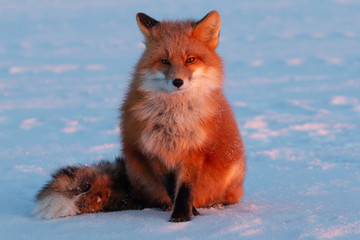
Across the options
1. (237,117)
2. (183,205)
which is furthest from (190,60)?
(237,117)

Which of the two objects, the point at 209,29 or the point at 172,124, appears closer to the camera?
the point at 172,124

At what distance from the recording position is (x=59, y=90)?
10859 mm

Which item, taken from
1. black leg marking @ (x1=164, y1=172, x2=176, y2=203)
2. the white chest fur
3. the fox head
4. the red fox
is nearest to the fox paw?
the red fox

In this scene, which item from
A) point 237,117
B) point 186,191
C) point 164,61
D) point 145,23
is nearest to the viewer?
point 186,191

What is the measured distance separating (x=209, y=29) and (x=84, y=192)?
1.83 m

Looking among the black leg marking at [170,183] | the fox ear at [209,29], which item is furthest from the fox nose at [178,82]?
the black leg marking at [170,183]

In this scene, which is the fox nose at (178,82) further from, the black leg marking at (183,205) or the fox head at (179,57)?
the black leg marking at (183,205)

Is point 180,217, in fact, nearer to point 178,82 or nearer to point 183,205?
point 183,205

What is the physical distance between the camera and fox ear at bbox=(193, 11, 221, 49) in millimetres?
4320

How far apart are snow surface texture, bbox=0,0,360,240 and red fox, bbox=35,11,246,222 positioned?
190mm

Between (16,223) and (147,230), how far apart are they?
1085mm

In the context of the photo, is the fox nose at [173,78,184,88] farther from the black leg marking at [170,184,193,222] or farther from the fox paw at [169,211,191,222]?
the fox paw at [169,211,191,222]

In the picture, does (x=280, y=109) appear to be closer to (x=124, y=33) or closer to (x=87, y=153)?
(x=87, y=153)

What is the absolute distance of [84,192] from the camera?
4184 millimetres
